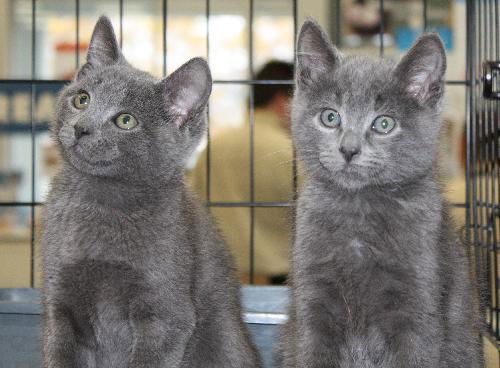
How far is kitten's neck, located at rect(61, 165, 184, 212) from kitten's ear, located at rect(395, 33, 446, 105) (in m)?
0.57

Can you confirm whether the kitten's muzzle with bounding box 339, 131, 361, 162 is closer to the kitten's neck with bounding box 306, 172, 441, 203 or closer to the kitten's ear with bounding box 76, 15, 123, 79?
the kitten's neck with bounding box 306, 172, 441, 203

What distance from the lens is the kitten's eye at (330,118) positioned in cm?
164

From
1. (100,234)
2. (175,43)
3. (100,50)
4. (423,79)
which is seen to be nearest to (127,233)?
(100,234)

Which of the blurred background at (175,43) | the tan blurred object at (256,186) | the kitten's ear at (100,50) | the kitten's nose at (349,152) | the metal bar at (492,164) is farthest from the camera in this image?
the blurred background at (175,43)

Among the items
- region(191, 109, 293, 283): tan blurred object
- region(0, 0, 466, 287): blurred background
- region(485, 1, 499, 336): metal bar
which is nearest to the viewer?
region(485, 1, 499, 336): metal bar

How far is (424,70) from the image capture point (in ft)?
5.35

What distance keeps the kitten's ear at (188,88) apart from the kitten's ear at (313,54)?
0.22 meters

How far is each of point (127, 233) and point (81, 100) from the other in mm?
319

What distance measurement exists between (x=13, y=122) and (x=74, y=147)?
2939 mm

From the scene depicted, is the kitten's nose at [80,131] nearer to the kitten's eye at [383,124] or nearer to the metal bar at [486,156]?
the kitten's eye at [383,124]

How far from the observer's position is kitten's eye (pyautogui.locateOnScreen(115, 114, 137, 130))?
1.65 meters

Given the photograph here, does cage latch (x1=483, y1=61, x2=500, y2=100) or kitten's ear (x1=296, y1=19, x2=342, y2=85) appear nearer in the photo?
kitten's ear (x1=296, y1=19, x2=342, y2=85)

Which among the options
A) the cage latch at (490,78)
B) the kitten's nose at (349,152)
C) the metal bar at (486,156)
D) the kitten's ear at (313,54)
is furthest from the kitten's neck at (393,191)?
the metal bar at (486,156)

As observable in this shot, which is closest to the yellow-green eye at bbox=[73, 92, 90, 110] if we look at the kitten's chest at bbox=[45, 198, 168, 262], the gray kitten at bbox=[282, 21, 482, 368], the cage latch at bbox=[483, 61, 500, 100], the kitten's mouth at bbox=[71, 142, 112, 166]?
the kitten's mouth at bbox=[71, 142, 112, 166]
